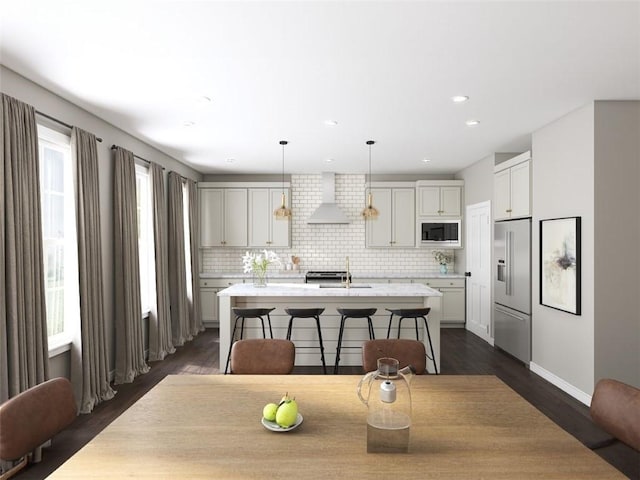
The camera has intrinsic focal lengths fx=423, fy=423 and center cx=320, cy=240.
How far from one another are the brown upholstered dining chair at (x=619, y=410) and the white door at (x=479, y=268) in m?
4.45

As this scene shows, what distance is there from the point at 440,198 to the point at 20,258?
6.52 meters

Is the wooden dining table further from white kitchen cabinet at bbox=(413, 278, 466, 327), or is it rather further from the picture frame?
white kitchen cabinet at bbox=(413, 278, 466, 327)

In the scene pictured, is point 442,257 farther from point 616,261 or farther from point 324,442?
point 324,442

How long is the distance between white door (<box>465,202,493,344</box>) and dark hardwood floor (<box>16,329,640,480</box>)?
257 mm

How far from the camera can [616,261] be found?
388cm

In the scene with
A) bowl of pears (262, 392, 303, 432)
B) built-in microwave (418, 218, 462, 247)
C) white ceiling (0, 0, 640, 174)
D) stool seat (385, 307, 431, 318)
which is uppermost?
white ceiling (0, 0, 640, 174)

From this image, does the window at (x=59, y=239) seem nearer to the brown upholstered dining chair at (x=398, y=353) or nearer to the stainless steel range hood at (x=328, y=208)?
the brown upholstered dining chair at (x=398, y=353)

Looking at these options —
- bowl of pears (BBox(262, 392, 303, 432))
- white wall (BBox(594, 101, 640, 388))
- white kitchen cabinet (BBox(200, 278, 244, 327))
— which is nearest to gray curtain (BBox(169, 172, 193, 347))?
white kitchen cabinet (BBox(200, 278, 244, 327))

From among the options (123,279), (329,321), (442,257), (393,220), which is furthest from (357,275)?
(123,279)

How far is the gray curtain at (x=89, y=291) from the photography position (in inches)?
151

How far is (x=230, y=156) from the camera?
6.54 m

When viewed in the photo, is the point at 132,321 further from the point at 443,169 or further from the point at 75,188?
the point at 443,169

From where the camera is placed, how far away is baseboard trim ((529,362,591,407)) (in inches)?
157

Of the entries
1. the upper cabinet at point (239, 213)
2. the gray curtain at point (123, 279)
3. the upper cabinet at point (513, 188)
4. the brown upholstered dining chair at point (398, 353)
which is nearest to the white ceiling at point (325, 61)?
the upper cabinet at point (513, 188)
